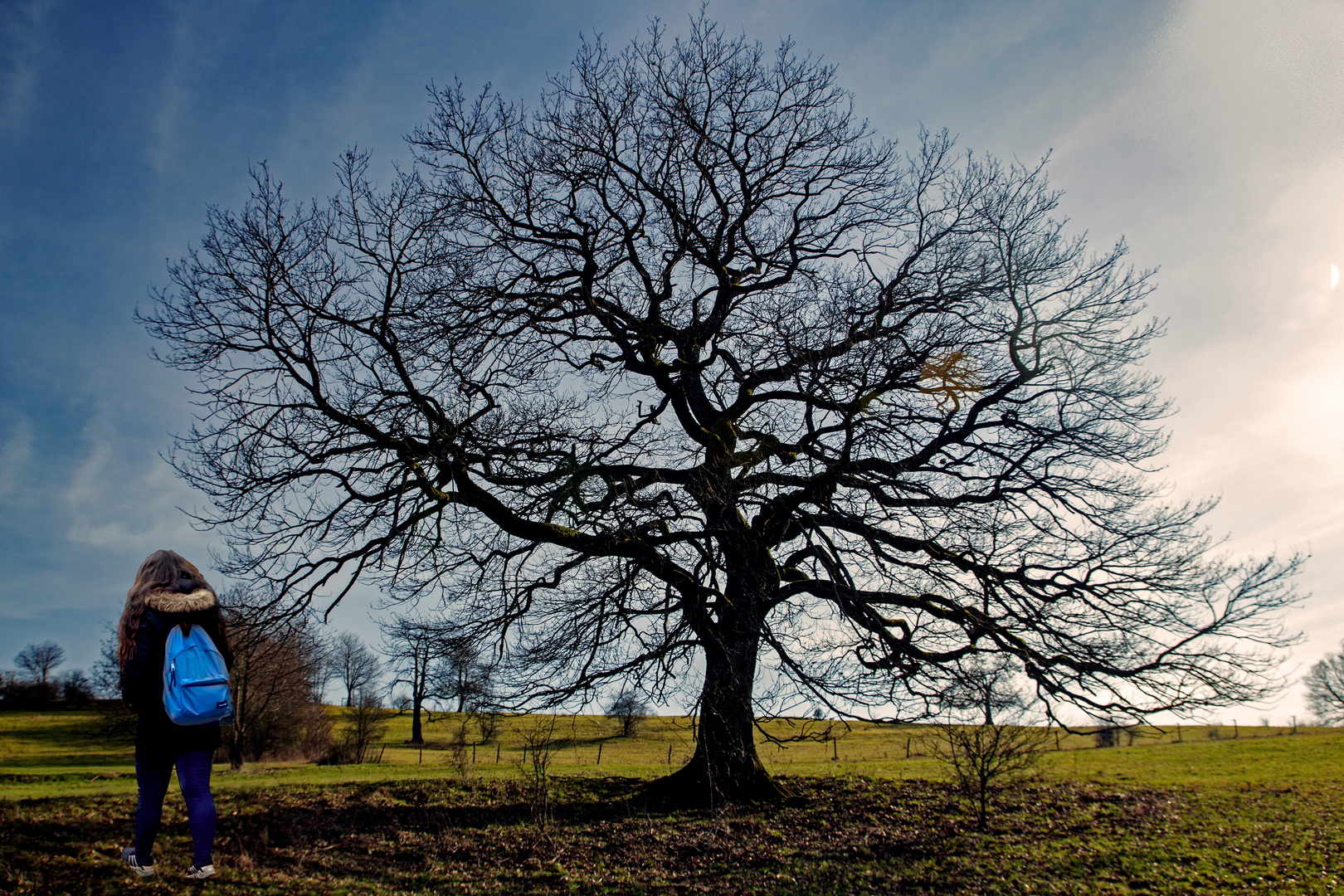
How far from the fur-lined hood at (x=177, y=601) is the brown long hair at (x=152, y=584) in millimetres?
52

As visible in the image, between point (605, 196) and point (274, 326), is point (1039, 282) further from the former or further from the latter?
point (274, 326)

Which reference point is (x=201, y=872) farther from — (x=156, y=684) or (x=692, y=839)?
(x=692, y=839)

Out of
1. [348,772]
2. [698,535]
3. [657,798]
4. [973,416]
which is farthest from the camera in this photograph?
[348,772]

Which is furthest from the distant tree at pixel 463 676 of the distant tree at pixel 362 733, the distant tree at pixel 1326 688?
the distant tree at pixel 1326 688

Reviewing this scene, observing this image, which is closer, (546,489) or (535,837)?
(535,837)

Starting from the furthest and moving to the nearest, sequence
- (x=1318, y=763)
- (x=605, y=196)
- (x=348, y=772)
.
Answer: (x=1318, y=763), (x=348, y=772), (x=605, y=196)

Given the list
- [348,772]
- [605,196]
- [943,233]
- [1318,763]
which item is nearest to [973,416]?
[943,233]

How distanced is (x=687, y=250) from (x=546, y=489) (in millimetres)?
5078

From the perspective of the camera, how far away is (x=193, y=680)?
13.6 ft

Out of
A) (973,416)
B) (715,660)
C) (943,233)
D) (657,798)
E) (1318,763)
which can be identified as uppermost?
(943,233)

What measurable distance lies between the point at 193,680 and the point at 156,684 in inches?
11.3

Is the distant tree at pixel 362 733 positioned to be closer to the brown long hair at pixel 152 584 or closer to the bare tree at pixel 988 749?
the bare tree at pixel 988 749

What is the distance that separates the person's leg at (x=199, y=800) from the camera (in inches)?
165

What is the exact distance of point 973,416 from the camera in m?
9.57
